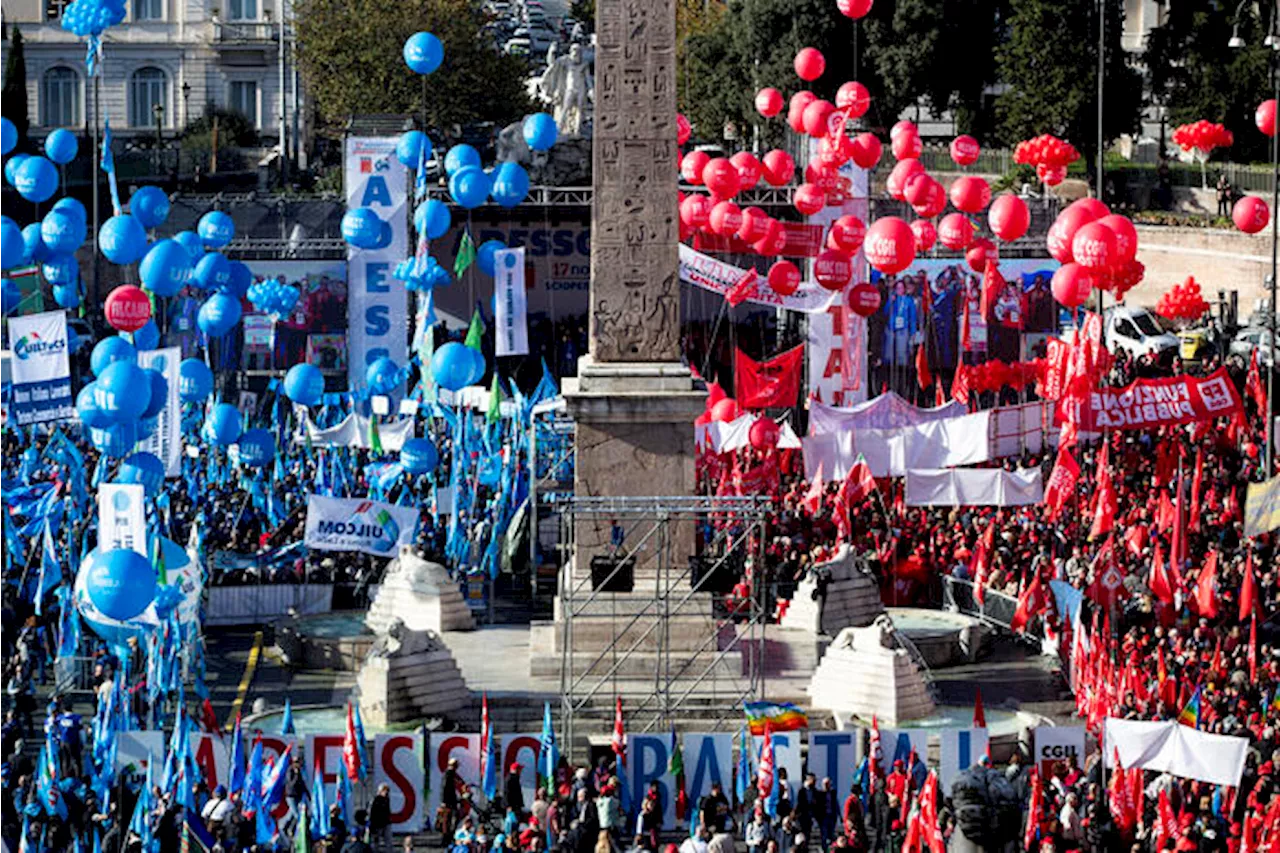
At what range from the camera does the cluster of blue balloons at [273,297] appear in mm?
53688

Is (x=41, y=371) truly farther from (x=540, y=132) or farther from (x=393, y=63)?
(x=393, y=63)

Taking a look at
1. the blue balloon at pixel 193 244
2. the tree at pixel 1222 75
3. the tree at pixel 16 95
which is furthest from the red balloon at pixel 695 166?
the tree at pixel 16 95

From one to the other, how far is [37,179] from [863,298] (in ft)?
42.5

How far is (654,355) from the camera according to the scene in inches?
1414

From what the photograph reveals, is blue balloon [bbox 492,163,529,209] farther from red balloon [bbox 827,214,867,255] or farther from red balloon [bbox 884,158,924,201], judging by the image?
red balloon [bbox 884,158,924,201]

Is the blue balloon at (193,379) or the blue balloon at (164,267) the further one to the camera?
the blue balloon at (164,267)

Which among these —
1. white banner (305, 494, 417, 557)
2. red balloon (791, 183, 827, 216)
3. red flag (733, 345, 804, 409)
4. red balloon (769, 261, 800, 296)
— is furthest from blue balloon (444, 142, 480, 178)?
white banner (305, 494, 417, 557)

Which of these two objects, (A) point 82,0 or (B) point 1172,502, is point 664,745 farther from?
(A) point 82,0

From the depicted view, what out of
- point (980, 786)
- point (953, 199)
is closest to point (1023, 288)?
point (953, 199)

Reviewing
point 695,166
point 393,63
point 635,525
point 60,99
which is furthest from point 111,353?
point 60,99

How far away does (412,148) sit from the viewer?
52.9 m

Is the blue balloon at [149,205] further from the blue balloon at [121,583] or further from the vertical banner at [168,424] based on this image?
the blue balloon at [121,583]

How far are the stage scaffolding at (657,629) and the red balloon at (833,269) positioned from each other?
13.3 meters

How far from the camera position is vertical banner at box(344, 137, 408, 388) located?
5528 cm
